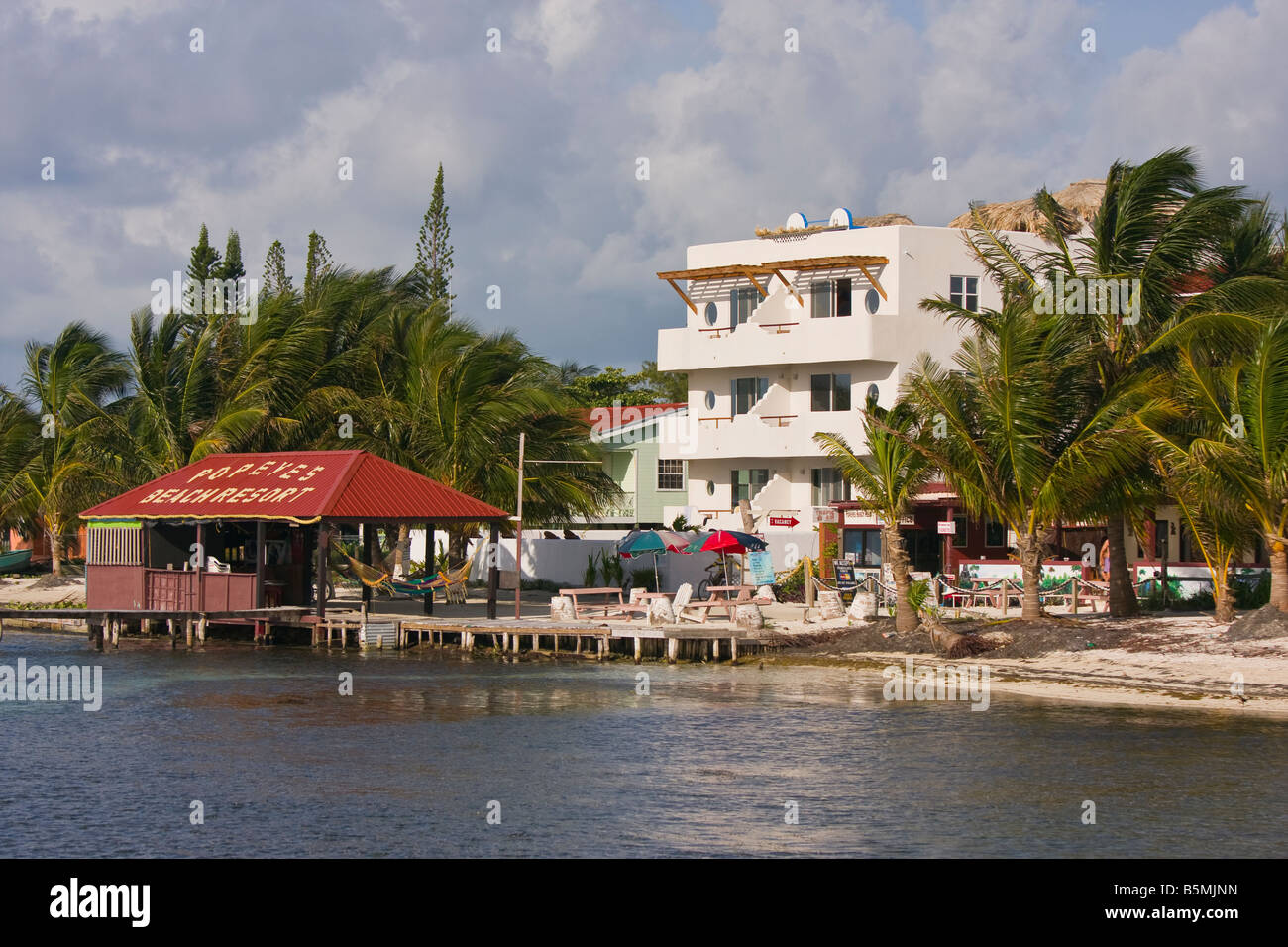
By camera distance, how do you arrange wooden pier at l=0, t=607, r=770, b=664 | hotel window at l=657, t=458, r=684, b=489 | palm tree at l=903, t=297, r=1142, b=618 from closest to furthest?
palm tree at l=903, t=297, r=1142, b=618 → wooden pier at l=0, t=607, r=770, b=664 → hotel window at l=657, t=458, r=684, b=489

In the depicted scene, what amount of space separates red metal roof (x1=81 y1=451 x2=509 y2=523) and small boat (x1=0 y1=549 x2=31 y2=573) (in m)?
21.5

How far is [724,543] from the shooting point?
125 feet

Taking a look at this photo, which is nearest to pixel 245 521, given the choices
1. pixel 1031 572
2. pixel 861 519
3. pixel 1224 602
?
pixel 861 519

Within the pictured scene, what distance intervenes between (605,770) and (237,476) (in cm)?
1933

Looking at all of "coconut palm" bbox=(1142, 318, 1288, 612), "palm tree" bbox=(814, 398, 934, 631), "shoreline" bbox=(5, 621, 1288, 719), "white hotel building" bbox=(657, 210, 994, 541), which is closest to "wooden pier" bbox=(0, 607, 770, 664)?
"shoreline" bbox=(5, 621, 1288, 719)

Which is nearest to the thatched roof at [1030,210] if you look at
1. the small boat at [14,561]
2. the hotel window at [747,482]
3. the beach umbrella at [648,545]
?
the hotel window at [747,482]

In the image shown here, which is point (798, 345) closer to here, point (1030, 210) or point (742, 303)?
point (742, 303)

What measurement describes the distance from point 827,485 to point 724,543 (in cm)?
1397

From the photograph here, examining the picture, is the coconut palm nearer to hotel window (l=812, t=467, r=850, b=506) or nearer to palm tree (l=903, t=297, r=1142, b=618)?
palm tree (l=903, t=297, r=1142, b=618)

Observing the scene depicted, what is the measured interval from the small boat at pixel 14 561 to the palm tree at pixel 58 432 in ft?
18.3

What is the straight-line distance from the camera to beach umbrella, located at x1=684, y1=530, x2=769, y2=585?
1502 inches

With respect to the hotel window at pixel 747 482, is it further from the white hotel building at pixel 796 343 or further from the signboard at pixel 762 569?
the signboard at pixel 762 569
